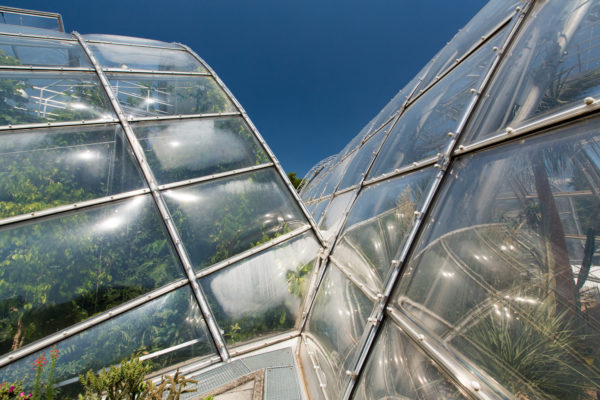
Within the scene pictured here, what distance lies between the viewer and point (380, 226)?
3.33 metres

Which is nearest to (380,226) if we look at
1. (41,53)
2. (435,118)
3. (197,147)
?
(435,118)

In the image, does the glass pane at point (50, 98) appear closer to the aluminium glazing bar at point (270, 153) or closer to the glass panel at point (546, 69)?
the aluminium glazing bar at point (270, 153)

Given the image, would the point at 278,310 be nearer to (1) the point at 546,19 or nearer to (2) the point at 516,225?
(2) the point at 516,225

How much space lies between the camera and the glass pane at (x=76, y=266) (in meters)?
3.08

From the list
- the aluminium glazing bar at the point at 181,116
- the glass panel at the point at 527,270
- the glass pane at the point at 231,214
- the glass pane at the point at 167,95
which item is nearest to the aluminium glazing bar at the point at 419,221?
the glass panel at the point at 527,270

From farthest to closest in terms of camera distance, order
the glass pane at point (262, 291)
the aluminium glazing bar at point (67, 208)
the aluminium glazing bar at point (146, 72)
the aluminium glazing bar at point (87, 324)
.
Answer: the aluminium glazing bar at point (146, 72) → the glass pane at point (262, 291) → the aluminium glazing bar at point (67, 208) → the aluminium glazing bar at point (87, 324)

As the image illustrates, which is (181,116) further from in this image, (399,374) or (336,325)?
(399,374)

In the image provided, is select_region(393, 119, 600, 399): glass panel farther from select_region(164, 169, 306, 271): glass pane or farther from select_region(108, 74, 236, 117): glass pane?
select_region(108, 74, 236, 117): glass pane

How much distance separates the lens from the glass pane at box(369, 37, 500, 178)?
2.99 meters

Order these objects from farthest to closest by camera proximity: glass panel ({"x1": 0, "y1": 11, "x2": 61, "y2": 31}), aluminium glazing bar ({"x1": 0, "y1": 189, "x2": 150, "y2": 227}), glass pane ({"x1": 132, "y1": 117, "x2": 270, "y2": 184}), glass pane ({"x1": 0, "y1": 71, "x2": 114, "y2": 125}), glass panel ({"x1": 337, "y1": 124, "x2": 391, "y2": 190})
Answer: glass panel ({"x1": 0, "y1": 11, "x2": 61, "y2": 31}) → glass panel ({"x1": 337, "y1": 124, "x2": 391, "y2": 190}) → glass pane ({"x1": 132, "y1": 117, "x2": 270, "y2": 184}) → glass pane ({"x1": 0, "y1": 71, "x2": 114, "y2": 125}) → aluminium glazing bar ({"x1": 0, "y1": 189, "x2": 150, "y2": 227})

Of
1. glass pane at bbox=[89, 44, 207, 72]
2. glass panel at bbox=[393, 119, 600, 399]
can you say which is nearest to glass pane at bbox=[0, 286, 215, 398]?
glass panel at bbox=[393, 119, 600, 399]

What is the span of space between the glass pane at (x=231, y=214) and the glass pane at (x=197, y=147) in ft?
1.13

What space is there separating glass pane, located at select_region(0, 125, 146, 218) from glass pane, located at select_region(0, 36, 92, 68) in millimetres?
2320

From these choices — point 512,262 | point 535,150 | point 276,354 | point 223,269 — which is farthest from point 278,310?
point 535,150
